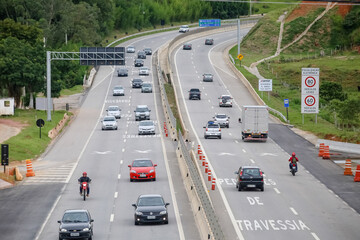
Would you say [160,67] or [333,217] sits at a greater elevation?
[160,67]

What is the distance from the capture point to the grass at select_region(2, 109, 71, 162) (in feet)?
206

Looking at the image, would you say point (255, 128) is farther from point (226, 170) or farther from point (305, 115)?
point (305, 115)

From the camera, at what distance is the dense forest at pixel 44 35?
89.6 metres

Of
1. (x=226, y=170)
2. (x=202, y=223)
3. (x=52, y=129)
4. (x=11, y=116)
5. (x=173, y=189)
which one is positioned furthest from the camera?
(x=11, y=116)

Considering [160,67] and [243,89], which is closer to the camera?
[243,89]

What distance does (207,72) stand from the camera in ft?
416

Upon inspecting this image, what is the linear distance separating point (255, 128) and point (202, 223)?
109 ft

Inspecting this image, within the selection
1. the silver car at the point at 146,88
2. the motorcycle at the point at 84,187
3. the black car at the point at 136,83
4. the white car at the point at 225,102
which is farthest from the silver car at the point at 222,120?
the motorcycle at the point at 84,187

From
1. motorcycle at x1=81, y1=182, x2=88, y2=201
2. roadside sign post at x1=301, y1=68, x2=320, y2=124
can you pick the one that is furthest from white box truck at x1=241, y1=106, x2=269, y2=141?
motorcycle at x1=81, y1=182, x2=88, y2=201

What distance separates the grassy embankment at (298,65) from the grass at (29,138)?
24.7 meters

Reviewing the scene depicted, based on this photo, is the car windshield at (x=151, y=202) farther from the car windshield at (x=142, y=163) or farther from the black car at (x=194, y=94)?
the black car at (x=194, y=94)

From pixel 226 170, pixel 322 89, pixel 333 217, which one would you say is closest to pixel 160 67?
pixel 322 89

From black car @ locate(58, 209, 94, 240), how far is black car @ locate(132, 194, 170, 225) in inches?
138

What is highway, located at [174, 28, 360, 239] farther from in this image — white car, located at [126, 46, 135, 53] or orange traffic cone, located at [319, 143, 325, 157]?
white car, located at [126, 46, 135, 53]
